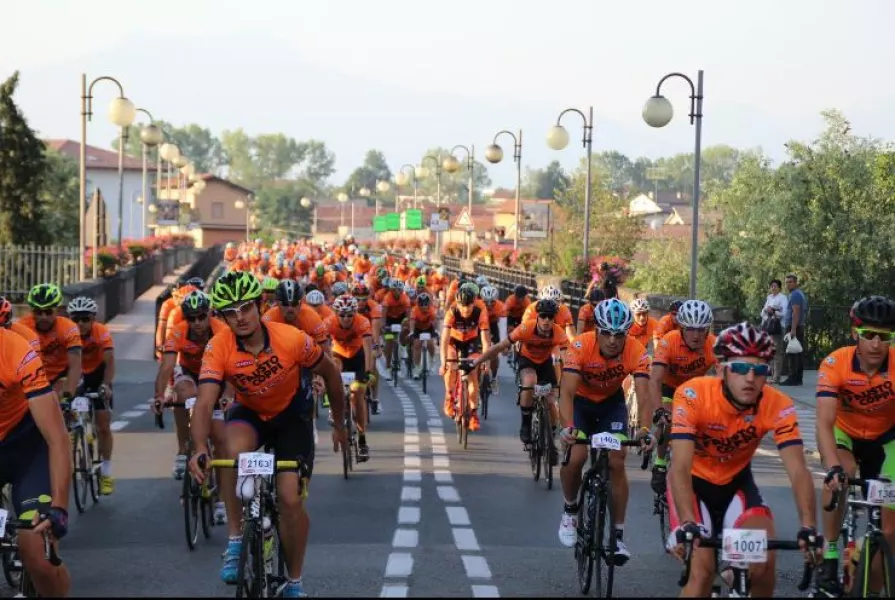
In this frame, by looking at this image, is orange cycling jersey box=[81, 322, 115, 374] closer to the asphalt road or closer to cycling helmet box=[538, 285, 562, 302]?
the asphalt road

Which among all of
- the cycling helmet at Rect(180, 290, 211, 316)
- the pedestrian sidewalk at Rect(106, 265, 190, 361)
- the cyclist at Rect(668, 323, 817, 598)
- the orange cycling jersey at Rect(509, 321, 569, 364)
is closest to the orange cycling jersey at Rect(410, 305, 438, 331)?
the orange cycling jersey at Rect(509, 321, 569, 364)

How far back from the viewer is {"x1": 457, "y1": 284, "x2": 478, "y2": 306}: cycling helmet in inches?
733

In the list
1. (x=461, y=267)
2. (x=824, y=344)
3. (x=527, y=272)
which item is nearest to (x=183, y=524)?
(x=824, y=344)

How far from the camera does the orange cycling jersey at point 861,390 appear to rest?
8703mm

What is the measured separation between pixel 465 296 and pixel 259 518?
11.3 metres

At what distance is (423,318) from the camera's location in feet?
78.3

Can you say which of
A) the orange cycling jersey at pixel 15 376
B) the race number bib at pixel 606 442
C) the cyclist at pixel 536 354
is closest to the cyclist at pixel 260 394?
the orange cycling jersey at pixel 15 376

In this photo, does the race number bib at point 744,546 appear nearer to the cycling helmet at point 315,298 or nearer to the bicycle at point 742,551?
the bicycle at point 742,551

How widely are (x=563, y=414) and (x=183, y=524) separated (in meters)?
3.51

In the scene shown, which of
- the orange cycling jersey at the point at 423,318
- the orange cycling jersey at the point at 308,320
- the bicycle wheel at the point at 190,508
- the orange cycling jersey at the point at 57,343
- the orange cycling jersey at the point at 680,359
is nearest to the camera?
the bicycle wheel at the point at 190,508

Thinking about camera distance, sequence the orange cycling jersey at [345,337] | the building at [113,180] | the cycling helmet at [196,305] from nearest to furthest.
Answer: the cycling helmet at [196,305] → the orange cycling jersey at [345,337] → the building at [113,180]

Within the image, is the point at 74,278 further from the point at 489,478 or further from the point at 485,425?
the point at 489,478

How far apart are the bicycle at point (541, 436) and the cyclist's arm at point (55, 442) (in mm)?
8252

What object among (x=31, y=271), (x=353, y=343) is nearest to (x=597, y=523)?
(x=353, y=343)
